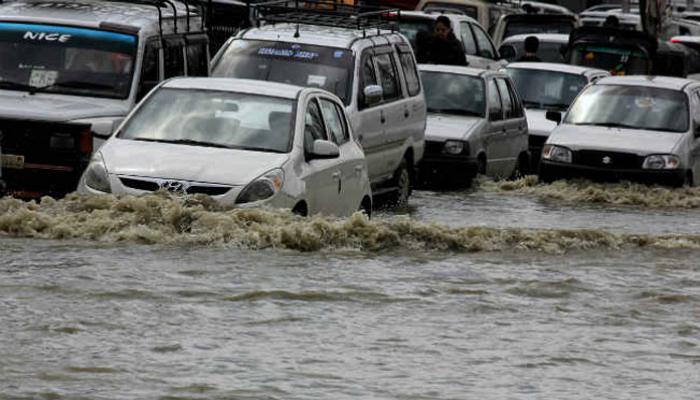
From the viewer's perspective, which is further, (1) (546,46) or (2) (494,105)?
(1) (546,46)

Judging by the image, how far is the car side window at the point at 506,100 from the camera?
26.0 metres

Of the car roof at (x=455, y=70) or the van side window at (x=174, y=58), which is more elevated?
the van side window at (x=174, y=58)

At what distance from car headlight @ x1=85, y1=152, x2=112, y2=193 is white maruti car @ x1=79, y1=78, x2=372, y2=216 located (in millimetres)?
10

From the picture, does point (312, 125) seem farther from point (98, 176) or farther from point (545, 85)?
point (545, 85)

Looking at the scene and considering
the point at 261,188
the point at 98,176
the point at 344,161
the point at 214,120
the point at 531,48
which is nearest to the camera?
the point at 261,188

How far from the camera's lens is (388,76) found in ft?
70.3

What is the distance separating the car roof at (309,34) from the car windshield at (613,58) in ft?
42.8

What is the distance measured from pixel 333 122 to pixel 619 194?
707 cm

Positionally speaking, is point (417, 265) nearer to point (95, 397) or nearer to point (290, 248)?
point (290, 248)

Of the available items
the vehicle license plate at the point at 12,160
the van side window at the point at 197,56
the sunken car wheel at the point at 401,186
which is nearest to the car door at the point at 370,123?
the sunken car wheel at the point at 401,186

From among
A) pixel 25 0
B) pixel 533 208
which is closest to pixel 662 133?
pixel 533 208

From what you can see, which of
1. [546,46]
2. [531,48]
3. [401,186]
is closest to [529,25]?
[546,46]

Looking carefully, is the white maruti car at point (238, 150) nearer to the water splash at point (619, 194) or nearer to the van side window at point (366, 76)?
the van side window at point (366, 76)

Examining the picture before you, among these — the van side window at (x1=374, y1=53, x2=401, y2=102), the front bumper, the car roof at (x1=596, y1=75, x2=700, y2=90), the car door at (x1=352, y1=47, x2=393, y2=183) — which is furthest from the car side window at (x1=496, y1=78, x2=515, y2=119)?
the car door at (x1=352, y1=47, x2=393, y2=183)
